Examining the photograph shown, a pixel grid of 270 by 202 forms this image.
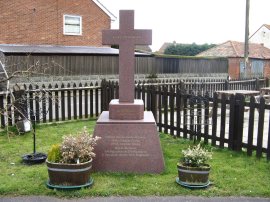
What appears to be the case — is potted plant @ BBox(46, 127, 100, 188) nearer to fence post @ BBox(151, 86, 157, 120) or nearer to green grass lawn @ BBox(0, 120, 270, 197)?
green grass lawn @ BBox(0, 120, 270, 197)

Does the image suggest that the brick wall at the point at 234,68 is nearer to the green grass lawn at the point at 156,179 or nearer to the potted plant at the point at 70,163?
the green grass lawn at the point at 156,179

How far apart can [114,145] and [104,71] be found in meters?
20.3

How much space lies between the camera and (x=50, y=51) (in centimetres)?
2320

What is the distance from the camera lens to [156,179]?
6012 millimetres

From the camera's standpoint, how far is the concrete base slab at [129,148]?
6379 millimetres

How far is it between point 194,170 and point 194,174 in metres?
0.07

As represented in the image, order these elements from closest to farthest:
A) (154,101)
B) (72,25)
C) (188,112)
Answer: (154,101) → (188,112) → (72,25)

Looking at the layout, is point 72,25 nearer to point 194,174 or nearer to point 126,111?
point 126,111

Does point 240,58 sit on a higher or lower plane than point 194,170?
higher

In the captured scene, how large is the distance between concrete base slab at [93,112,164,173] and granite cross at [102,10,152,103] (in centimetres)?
70

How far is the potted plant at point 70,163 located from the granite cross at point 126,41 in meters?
1.53

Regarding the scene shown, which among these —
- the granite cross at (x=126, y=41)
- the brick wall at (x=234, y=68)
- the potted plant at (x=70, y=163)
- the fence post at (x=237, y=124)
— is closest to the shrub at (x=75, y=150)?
the potted plant at (x=70, y=163)

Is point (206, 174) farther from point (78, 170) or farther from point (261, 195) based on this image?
point (78, 170)

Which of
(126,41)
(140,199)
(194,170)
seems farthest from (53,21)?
(140,199)
